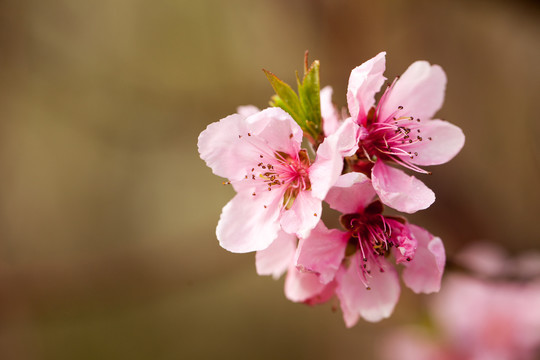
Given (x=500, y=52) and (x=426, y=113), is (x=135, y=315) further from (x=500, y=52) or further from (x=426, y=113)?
(x=426, y=113)

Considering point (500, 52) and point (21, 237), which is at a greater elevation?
point (21, 237)

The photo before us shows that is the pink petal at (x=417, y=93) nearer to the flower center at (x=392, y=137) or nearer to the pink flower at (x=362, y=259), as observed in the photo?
the flower center at (x=392, y=137)

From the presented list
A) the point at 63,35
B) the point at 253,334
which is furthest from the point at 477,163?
the point at 63,35

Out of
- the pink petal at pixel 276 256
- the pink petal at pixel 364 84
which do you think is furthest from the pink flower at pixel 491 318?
the pink petal at pixel 364 84

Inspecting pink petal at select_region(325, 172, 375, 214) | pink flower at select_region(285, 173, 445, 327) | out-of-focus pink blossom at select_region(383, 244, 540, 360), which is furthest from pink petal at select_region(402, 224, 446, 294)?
out-of-focus pink blossom at select_region(383, 244, 540, 360)

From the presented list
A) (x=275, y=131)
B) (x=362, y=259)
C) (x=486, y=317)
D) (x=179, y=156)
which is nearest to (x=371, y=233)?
(x=362, y=259)

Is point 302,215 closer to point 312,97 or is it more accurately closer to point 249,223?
point 249,223
